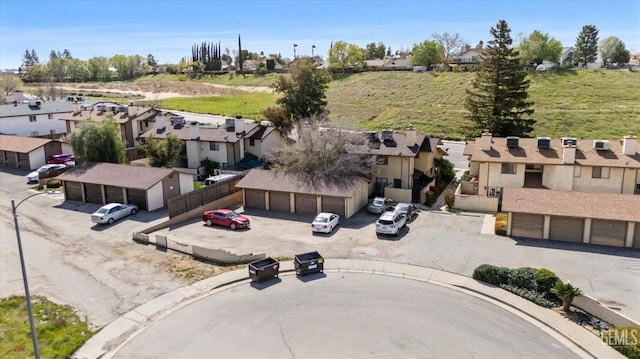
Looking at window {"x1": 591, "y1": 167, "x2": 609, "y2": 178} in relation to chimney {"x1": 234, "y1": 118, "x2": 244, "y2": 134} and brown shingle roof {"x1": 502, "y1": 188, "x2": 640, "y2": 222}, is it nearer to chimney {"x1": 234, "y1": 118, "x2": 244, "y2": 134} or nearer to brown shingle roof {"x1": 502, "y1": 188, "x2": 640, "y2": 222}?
brown shingle roof {"x1": 502, "y1": 188, "x2": 640, "y2": 222}

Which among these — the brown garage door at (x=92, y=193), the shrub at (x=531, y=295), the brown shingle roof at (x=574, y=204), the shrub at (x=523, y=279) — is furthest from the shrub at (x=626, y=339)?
the brown garage door at (x=92, y=193)

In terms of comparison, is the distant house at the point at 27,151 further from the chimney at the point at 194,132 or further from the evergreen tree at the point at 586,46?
the evergreen tree at the point at 586,46

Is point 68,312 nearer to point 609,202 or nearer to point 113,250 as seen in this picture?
point 113,250

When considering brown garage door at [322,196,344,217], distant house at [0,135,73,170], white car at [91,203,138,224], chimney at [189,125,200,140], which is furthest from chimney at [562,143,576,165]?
distant house at [0,135,73,170]

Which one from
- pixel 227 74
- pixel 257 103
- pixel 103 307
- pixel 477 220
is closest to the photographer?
pixel 103 307

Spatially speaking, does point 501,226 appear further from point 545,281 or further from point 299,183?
point 299,183

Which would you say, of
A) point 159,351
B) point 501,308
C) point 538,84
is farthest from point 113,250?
point 538,84

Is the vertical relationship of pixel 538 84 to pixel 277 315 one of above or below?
above
